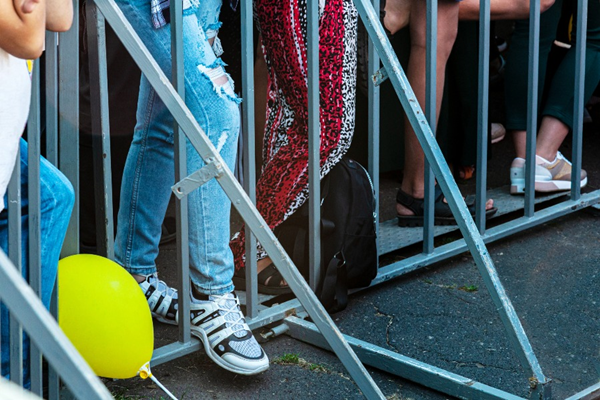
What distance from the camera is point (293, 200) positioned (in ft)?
10.3

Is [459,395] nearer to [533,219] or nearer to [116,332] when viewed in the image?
[116,332]

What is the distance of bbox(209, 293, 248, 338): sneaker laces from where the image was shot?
8.64 ft

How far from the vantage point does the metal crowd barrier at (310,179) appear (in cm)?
199

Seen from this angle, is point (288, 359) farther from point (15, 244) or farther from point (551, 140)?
point (551, 140)

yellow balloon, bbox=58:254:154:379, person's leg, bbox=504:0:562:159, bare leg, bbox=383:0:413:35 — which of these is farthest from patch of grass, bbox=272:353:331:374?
person's leg, bbox=504:0:562:159

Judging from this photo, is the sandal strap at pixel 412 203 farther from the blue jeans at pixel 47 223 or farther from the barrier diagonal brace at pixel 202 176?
the blue jeans at pixel 47 223

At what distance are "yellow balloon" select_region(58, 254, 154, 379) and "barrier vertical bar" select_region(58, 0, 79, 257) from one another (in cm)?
14

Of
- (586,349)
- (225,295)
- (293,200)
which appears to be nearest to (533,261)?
(586,349)

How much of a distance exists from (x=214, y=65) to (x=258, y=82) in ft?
3.33

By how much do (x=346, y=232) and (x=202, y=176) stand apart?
3.58 feet

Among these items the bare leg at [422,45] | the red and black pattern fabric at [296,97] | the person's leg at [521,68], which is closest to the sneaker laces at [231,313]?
the red and black pattern fabric at [296,97]

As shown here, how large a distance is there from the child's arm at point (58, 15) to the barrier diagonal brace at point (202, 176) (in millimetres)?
415

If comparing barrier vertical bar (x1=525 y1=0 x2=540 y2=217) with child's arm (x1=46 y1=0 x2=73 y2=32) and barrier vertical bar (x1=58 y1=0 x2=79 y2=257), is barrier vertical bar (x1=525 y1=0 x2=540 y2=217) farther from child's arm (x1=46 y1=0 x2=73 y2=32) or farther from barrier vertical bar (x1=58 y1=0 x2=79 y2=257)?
child's arm (x1=46 y1=0 x2=73 y2=32)

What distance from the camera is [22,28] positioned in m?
1.64
